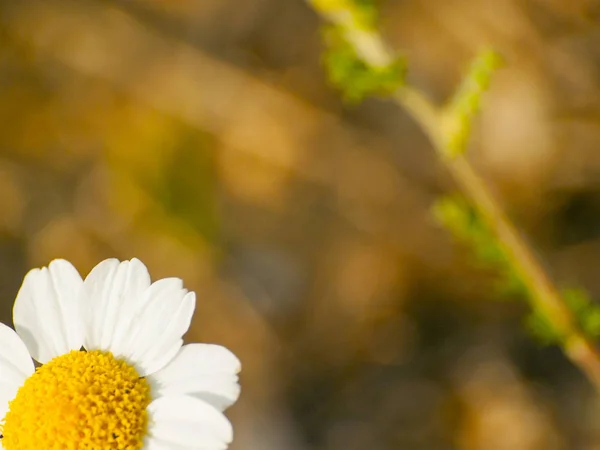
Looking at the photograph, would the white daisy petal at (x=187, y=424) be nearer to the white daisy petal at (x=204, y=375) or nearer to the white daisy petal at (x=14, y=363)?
the white daisy petal at (x=204, y=375)

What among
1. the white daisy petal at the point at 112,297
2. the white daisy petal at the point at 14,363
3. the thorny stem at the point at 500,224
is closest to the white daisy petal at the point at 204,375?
the white daisy petal at the point at 112,297

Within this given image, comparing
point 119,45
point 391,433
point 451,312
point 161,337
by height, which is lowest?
point 161,337

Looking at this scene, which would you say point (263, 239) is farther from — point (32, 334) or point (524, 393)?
point (32, 334)

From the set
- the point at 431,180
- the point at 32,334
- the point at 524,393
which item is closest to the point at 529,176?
the point at 431,180

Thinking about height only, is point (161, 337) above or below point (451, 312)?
below

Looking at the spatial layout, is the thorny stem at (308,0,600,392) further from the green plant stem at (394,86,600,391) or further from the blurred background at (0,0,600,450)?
the blurred background at (0,0,600,450)

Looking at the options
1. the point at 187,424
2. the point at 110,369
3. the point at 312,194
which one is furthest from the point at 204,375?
the point at 312,194

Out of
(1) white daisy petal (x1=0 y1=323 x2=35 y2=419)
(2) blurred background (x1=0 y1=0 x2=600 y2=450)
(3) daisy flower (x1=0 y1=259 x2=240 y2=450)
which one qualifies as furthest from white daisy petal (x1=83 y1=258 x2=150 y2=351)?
(2) blurred background (x1=0 y1=0 x2=600 y2=450)
